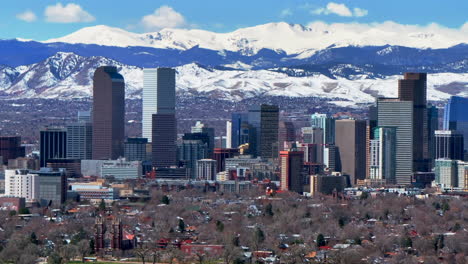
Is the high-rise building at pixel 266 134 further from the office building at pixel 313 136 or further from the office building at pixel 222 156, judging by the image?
the office building at pixel 222 156

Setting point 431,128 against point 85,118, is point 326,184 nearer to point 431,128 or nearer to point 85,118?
point 431,128

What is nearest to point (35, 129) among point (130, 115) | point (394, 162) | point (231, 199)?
point (130, 115)

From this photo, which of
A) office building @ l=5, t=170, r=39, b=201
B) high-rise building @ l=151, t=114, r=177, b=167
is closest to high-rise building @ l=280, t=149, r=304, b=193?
office building @ l=5, t=170, r=39, b=201

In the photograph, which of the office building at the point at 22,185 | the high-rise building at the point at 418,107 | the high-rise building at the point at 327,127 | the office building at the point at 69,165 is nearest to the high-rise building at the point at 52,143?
the office building at the point at 69,165

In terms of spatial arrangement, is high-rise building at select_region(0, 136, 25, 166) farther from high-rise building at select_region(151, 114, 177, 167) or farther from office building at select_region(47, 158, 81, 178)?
high-rise building at select_region(151, 114, 177, 167)

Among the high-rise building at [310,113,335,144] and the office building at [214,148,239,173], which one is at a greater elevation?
the high-rise building at [310,113,335,144]

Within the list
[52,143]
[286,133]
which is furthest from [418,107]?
[52,143]
